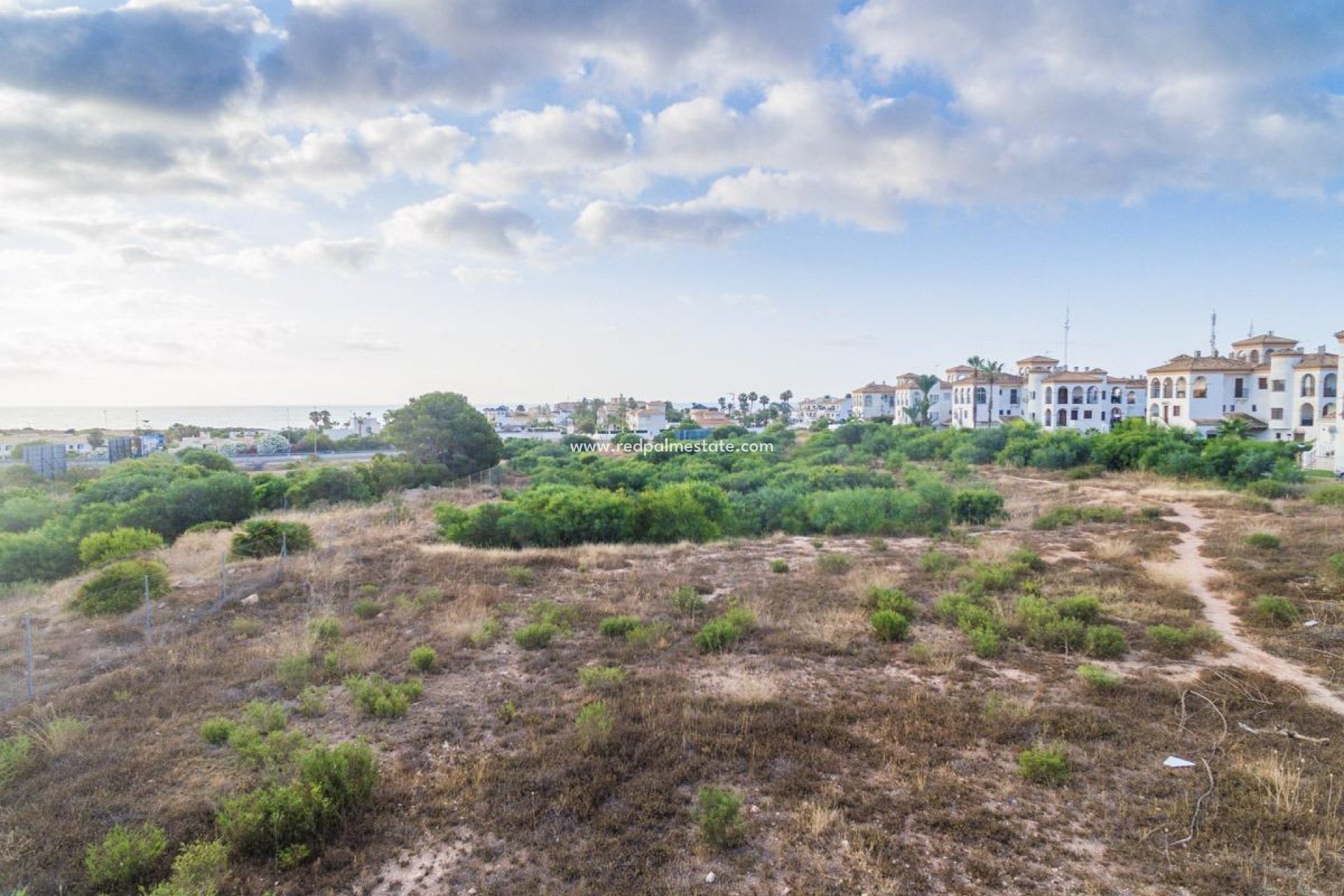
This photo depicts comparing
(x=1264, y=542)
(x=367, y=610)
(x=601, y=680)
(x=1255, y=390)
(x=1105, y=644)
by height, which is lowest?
(x=367, y=610)

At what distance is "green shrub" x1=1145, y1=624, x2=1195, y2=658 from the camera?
905 cm

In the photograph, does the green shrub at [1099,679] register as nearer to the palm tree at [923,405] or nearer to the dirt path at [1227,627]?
the dirt path at [1227,627]

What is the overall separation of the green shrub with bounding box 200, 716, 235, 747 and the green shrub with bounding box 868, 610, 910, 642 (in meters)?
8.53

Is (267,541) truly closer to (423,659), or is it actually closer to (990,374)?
(423,659)

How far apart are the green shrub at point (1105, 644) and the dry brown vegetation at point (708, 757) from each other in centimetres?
36

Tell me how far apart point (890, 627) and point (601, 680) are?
4683 millimetres

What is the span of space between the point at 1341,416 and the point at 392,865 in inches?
1920

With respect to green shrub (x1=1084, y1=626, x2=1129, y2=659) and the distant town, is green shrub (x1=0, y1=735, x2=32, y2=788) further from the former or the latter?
the distant town

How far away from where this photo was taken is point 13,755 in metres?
5.93

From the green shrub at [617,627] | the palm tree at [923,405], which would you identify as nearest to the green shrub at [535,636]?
the green shrub at [617,627]

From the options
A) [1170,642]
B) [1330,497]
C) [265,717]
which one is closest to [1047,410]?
[1330,497]

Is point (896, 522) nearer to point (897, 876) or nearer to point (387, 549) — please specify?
point (387, 549)

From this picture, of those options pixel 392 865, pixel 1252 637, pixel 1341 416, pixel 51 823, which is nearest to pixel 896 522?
pixel 1252 637

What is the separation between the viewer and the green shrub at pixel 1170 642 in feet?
29.7
